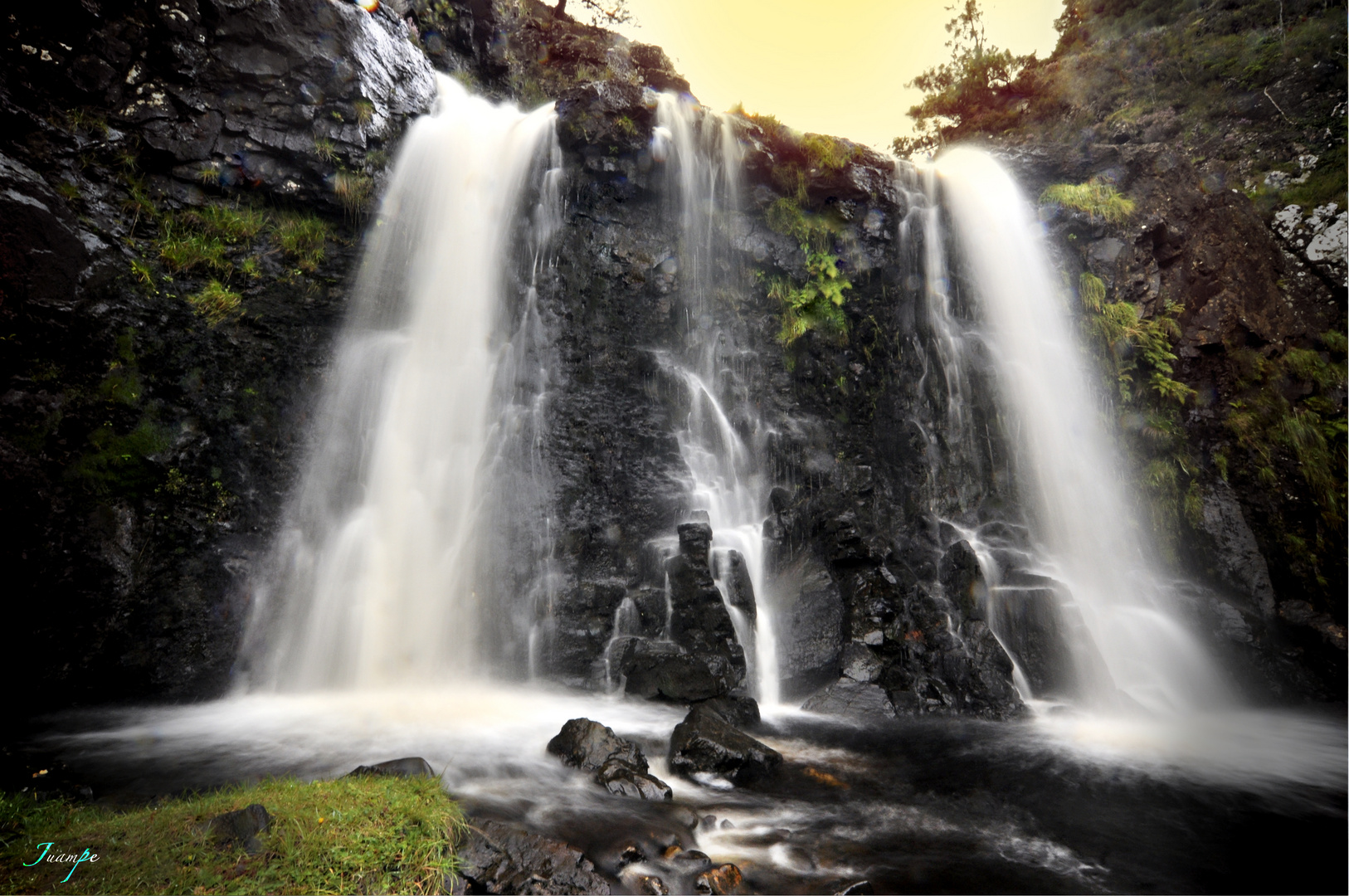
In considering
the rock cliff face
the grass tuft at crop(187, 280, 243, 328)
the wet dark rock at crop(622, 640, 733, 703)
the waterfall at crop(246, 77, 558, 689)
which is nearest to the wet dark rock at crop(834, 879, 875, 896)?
the wet dark rock at crop(622, 640, 733, 703)

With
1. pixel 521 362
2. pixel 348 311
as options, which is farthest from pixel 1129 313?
pixel 348 311

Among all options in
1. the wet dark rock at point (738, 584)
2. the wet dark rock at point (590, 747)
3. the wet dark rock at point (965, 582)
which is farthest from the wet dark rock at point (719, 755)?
the wet dark rock at point (965, 582)

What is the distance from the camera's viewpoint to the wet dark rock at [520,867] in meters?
3.54

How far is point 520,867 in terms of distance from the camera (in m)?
3.73

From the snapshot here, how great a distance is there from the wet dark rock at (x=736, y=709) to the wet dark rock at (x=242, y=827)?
184 inches

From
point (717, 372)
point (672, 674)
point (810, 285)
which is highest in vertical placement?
point (810, 285)

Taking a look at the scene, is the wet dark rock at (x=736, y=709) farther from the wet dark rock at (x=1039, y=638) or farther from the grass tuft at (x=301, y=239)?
the grass tuft at (x=301, y=239)

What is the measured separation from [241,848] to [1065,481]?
1326 cm

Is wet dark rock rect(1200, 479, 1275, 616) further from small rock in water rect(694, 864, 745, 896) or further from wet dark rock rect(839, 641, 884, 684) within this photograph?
small rock in water rect(694, 864, 745, 896)

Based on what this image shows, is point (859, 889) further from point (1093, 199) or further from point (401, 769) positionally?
point (1093, 199)

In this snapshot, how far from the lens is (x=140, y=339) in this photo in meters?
8.43

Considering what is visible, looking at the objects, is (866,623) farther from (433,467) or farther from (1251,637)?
(433,467)

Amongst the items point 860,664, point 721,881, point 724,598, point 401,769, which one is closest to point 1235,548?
point 860,664

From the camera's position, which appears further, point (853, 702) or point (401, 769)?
point (853, 702)
